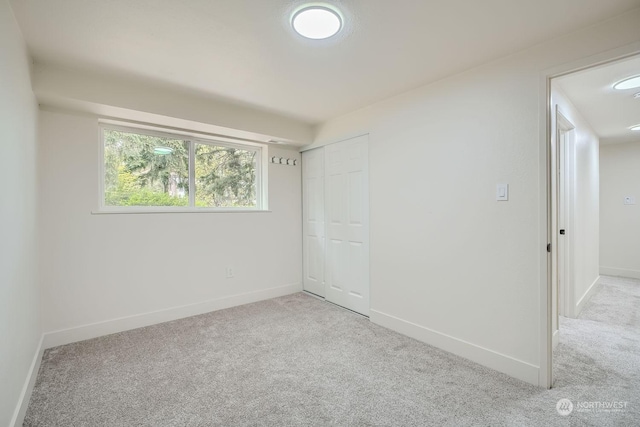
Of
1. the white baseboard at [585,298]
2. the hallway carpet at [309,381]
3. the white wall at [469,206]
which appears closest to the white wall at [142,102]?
the white wall at [469,206]

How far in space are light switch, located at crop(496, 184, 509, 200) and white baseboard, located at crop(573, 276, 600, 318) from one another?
2051 millimetres

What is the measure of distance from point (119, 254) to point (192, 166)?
1170 millimetres

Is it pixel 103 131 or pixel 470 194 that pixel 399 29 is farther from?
pixel 103 131

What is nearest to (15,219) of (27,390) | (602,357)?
(27,390)

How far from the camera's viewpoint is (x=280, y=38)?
182 centimetres

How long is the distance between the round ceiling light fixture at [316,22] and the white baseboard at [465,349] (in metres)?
2.45

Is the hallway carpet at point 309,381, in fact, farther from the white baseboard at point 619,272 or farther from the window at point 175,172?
the white baseboard at point 619,272

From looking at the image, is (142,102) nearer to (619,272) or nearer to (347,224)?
(347,224)

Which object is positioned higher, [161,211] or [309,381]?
[161,211]

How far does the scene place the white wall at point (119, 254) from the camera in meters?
2.46

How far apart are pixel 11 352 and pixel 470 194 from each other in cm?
302

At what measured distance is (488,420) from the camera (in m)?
1.58

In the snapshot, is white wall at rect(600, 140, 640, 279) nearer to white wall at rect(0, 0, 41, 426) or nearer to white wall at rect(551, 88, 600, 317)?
white wall at rect(551, 88, 600, 317)

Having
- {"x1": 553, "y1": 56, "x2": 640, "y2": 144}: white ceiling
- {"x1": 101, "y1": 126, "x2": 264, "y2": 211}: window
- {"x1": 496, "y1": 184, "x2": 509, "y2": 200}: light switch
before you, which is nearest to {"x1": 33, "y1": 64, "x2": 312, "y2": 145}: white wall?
{"x1": 101, "y1": 126, "x2": 264, "y2": 211}: window
